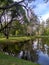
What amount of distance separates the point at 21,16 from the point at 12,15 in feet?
12.6

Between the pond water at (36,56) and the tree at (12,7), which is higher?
the tree at (12,7)

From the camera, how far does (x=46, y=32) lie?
11200 cm

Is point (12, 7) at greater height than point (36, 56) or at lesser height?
greater

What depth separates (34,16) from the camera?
3005 cm

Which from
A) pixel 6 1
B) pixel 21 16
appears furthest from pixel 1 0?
pixel 21 16

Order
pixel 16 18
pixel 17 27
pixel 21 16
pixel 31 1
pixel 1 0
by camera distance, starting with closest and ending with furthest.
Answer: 1. pixel 31 1
2. pixel 1 0
3. pixel 21 16
4. pixel 16 18
5. pixel 17 27

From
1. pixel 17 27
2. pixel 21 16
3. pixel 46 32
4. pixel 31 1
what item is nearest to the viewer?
pixel 31 1

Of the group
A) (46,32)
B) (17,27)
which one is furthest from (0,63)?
(46,32)

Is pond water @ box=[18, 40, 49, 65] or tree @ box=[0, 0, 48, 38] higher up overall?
tree @ box=[0, 0, 48, 38]

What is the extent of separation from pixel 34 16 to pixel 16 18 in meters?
8.21

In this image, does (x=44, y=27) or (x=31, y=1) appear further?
(x=44, y=27)

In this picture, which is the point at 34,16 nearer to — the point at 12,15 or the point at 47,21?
the point at 12,15

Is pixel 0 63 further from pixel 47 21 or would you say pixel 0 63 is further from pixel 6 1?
pixel 47 21

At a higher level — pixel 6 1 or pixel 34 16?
pixel 6 1
